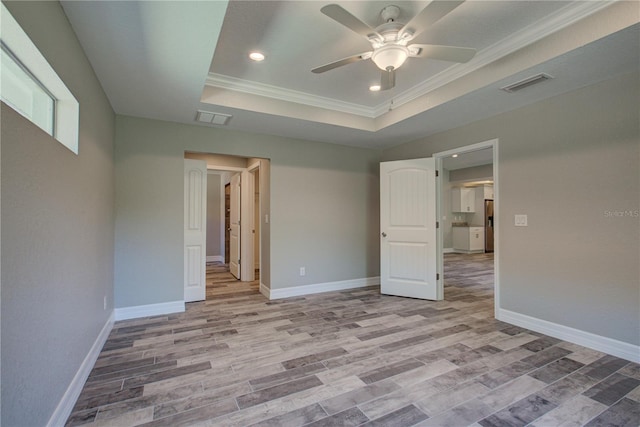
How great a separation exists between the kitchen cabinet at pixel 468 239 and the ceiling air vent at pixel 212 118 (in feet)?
27.2

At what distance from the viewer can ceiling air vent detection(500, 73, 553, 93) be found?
252cm

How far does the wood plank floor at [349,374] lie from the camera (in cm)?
176

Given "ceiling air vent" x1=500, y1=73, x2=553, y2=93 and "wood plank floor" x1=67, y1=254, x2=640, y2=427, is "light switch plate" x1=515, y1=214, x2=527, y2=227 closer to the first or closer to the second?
"wood plank floor" x1=67, y1=254, x2=640, y2=427

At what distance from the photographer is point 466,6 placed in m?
2.10

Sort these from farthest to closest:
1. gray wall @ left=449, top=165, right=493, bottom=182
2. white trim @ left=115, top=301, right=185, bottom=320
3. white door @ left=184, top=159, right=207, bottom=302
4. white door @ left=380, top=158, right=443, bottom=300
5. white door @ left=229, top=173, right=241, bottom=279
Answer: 1. gray wall @ left=449, top=165, right=493, bottom=182
2. white door @ left=229, top=173, right=241, bottom=279
3. white door @ left=380, top=158, right=443, bottom=300
4. white door @ left=184, top=159, right=207, bottom=302
5. white trim @ left=115, top=301, right=185, bottom=320

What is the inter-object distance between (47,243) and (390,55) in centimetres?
239

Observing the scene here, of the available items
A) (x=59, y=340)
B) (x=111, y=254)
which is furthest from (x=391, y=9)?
(x=111, y=254)

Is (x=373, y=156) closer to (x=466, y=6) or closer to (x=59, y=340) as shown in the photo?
(x=466, y=6)

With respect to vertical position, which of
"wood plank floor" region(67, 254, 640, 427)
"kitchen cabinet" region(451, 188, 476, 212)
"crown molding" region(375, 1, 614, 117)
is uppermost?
"crown molding" region(375, 1, 614, 117)

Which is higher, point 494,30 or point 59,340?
point 494,30

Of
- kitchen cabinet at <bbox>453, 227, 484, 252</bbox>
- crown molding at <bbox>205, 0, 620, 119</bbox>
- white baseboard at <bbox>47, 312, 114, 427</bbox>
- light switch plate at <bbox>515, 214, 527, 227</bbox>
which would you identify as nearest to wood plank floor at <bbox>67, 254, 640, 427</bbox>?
white baseboard at <bbox>47, 312, 114, 427</bbox>

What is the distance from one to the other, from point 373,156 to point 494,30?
285 centimetres

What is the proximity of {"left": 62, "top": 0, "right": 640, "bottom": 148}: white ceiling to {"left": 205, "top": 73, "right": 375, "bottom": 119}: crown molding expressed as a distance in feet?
0.04

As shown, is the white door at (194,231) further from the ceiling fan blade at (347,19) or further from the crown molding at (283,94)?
the ceiling fan blade at (347,19)
